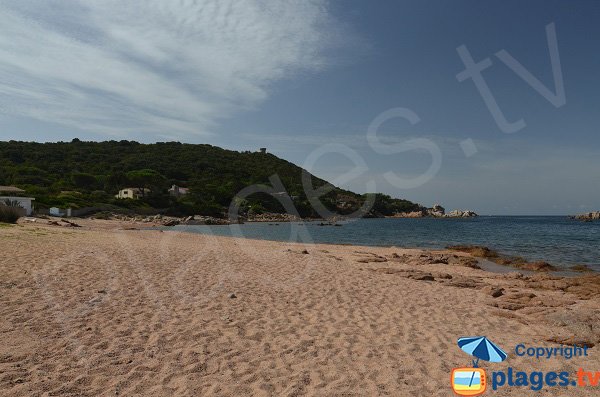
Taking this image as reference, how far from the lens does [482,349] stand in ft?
19.7

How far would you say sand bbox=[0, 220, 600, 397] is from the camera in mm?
4473

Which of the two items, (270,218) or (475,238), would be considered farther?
(270,218)

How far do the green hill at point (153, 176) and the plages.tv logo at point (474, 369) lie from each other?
160 feet

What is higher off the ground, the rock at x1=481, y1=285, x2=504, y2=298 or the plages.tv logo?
the rock at x1=481, y1=285, x2=504, y2=298

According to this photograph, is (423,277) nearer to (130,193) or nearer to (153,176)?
(130,193)

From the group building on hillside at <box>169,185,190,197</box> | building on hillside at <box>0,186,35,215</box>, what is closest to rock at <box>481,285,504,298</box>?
building on hillside at <box>0,186,35,215</box>

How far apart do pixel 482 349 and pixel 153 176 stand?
245 ft

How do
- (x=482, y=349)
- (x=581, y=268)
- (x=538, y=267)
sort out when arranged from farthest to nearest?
1. (x=581, y=268)
2. (x=538, y=267)
3. (x=482, y=349)

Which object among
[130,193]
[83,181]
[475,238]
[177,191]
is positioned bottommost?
[475,238]

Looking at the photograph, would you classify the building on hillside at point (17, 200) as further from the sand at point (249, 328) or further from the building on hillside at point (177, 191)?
the building on hillside at point (177, 191)

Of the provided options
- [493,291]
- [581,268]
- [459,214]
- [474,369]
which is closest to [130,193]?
[581,268]

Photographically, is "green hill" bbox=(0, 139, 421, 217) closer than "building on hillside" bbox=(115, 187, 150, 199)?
Yes

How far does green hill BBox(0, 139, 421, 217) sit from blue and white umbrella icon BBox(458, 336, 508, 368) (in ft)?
160

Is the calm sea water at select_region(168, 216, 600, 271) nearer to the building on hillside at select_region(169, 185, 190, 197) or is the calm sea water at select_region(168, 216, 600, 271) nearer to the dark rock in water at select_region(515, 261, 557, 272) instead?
the dark rock in water at select_region(515, 261, 557, 272)
